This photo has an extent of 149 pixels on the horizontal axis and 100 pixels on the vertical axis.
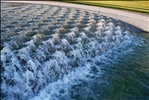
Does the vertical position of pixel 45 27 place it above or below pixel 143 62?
above

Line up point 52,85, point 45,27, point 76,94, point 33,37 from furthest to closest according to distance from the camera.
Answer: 1. point 45,27
2. point 33,37
3. point 52,85
4. point 76,94

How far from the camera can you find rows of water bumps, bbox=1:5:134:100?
28.5 ft

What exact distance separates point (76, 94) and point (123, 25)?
986 cm

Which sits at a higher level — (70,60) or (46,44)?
(46,44)

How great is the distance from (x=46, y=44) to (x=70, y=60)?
53.8 inches

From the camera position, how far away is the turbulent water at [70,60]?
8617mm

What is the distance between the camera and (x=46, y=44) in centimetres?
1109

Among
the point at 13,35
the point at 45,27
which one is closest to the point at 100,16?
the point at 45,27

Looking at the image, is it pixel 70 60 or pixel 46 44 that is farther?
pixel 46 44

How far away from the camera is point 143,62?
463 inches

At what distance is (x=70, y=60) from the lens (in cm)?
1095

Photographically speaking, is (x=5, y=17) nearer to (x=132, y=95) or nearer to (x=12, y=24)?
(x=12, y=24)

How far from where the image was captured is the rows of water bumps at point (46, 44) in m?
8.70

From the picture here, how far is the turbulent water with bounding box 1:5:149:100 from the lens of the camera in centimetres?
862
